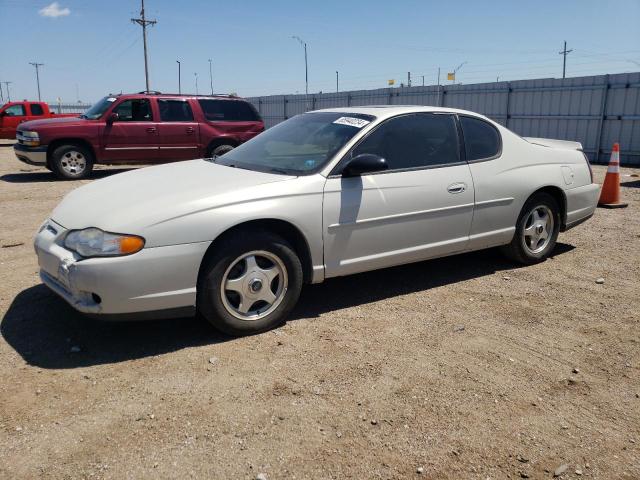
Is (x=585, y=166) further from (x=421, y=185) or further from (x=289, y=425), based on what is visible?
(x=289, y=425)

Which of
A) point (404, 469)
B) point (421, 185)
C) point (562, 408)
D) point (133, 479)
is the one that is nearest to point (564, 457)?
point (562, 408)

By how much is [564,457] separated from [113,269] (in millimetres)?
2579

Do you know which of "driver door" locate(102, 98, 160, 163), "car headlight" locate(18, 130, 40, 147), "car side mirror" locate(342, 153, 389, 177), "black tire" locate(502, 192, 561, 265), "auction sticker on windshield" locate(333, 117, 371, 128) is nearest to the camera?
"car side mirror" locate(342, 153, 389, 177)

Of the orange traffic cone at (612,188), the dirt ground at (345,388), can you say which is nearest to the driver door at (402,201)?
the dirt ground at (345,388)

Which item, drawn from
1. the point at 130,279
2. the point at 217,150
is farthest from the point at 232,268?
the point at 217,150

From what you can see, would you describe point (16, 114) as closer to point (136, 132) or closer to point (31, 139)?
point (31, 139)

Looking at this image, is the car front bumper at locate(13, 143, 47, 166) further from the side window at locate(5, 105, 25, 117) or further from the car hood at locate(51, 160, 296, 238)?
the side window at locate(5, 105, 25, 117)

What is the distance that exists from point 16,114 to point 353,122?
2174cm

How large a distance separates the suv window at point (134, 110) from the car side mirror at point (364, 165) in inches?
351

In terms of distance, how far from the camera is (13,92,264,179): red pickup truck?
11.2m

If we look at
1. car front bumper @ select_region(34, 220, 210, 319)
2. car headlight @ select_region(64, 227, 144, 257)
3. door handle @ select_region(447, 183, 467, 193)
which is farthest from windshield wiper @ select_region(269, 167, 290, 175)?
door handle @ select_region(447, 183, 467, 193)

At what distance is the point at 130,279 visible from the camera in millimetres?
3283

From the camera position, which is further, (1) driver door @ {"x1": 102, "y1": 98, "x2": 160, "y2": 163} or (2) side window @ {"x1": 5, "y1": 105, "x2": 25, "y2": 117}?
(2) side window @ {"x1": 5, "y1": 105, "x2": 25, "y2": 117}

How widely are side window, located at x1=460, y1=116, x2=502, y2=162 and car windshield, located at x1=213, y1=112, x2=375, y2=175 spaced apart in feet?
3.33
